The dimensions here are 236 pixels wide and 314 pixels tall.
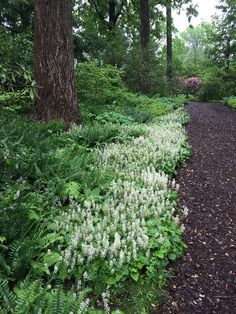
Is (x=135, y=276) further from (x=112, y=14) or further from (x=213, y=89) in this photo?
(x=213, y=89)

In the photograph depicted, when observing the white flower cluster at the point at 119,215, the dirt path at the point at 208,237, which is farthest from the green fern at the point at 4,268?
the dirt path at the point at 208,237

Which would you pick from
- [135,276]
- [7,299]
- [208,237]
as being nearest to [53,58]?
[208,237]

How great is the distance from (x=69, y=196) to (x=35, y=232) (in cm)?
85

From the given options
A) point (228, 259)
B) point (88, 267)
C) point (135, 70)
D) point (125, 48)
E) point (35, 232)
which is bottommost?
point (228, 259)

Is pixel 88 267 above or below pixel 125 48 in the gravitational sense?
below

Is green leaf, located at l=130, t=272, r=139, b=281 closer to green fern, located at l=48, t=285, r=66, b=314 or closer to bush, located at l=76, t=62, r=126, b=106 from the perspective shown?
green fern, located at l=48, t=285, r=66, b=314

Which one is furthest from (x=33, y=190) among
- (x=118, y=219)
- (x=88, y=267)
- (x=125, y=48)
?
(x=125, y=48)

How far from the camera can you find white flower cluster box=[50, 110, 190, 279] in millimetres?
3350

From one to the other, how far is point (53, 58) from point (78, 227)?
4658mm

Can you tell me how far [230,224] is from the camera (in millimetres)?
4629

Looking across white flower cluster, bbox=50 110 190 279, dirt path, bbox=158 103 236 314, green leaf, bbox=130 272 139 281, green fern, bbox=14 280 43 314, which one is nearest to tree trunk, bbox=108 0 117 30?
dirt path, bbox=158 103 236 314

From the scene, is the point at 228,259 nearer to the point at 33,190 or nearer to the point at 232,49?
the point at 33,190

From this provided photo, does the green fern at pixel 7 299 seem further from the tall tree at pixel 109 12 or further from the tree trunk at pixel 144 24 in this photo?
the tall tree at pixel 109 12

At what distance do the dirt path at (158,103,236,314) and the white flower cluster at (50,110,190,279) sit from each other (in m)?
0.45
